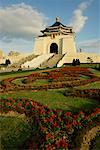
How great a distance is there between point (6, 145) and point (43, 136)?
3.41 feet

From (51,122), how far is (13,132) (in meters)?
1.16

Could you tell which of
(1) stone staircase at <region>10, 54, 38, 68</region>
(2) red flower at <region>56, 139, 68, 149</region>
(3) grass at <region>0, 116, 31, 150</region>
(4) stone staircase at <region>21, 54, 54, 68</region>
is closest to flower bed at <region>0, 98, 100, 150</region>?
(2) red flower at <region>56, 139, 68, 149</region>

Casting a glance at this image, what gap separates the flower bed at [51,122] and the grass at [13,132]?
26 centimetres

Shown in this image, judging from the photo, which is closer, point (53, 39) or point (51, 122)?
point (51, 122)

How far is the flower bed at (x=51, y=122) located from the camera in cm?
704

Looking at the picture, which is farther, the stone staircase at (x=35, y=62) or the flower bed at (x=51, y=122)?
the stone staircase at (x=35, y=62)

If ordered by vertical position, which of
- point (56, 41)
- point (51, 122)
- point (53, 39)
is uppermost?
point (53, 39)

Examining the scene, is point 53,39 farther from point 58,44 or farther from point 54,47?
point 58,44

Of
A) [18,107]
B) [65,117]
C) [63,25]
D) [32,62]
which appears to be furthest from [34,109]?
[63,25]

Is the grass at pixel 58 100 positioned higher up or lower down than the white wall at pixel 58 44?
lower down

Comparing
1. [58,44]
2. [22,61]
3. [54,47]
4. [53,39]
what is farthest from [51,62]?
[53,39]

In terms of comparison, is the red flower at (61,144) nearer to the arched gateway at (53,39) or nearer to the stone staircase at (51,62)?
the stone staircase at (51,62)

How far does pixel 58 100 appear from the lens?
11328 mm

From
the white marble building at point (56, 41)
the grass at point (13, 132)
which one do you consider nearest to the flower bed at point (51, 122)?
the grass at point (13, 132)
